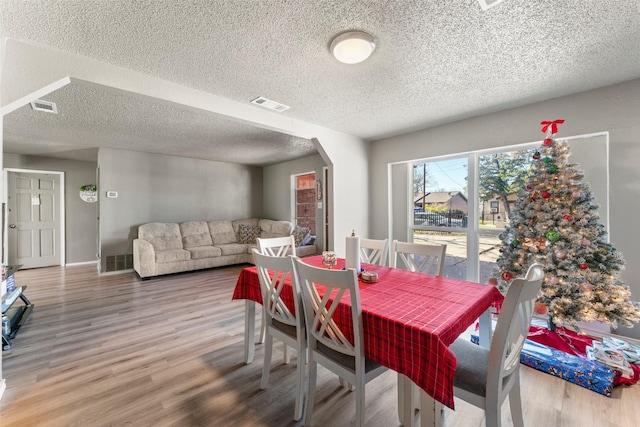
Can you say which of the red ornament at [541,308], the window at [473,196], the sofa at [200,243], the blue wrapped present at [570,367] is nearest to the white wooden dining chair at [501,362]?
the blue wrapped present at [570,367]

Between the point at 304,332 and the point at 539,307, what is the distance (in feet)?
7.17

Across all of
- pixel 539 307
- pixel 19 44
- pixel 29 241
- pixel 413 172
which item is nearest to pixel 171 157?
pixel 29 241

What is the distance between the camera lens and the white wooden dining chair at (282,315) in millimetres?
1575

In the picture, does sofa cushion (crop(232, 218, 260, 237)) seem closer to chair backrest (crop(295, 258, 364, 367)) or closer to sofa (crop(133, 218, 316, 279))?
sofa (crop(133, 218, 316, 279))

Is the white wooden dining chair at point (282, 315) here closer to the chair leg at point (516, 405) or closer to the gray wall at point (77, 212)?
the chair leg at point (516, 405)

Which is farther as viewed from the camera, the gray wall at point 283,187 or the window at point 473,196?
the gray wall at point 283,187

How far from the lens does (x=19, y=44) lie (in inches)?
72.3

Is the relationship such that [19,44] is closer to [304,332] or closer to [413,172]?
[304,332]

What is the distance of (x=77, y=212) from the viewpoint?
5.98 metres

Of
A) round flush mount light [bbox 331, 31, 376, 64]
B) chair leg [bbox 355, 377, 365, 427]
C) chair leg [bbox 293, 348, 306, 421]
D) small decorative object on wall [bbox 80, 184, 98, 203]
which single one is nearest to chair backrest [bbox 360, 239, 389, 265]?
chair leg [bbox 293, 348, 306, 421]

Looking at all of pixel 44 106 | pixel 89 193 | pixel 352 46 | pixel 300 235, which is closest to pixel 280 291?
pixel 352 46

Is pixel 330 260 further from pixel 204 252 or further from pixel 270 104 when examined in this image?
pixel 204 252

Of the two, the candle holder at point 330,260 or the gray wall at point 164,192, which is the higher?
the gray wall at point 164,192

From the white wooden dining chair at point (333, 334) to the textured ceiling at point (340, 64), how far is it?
154 centimetres
